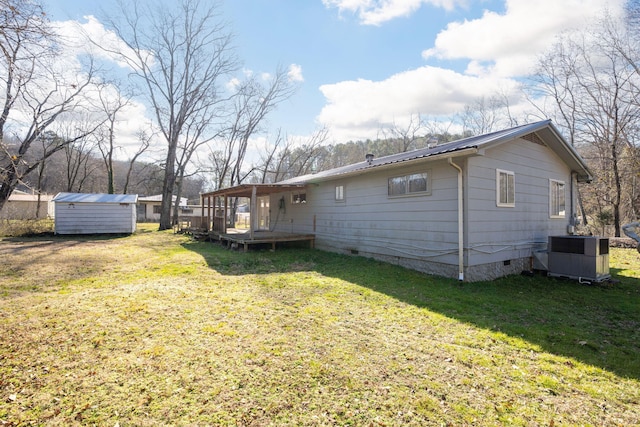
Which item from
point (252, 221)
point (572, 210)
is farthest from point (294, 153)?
point (572, 210)

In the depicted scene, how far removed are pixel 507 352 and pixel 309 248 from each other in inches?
339

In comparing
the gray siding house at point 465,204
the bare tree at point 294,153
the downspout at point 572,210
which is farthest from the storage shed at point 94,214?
the downspout at point 572,210

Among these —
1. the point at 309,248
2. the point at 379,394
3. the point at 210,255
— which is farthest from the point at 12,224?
the point at 379,394

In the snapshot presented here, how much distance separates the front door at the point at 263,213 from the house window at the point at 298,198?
2.98 metres

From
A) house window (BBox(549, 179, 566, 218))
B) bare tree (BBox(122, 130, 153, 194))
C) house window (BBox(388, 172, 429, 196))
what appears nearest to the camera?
house window (BBox(388, 172, 429, 196))

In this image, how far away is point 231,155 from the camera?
29.0 m

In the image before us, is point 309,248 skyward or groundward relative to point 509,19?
groundward

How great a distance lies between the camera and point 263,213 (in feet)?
53.8

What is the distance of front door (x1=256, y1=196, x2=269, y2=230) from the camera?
1595 centimetres

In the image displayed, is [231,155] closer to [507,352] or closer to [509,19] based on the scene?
[509,19]

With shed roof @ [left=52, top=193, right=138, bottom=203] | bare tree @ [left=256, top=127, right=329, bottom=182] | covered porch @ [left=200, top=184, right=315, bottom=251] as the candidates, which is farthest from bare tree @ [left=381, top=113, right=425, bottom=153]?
shed roof @ [left=52, top=193, right=138, bottom=203]

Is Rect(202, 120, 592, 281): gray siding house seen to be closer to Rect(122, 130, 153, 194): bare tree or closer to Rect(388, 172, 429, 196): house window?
Rect(388, 172, 429, 196): house window

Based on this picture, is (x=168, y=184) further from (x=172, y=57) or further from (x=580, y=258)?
(x=580, y=258)

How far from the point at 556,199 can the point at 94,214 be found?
20.2 m
